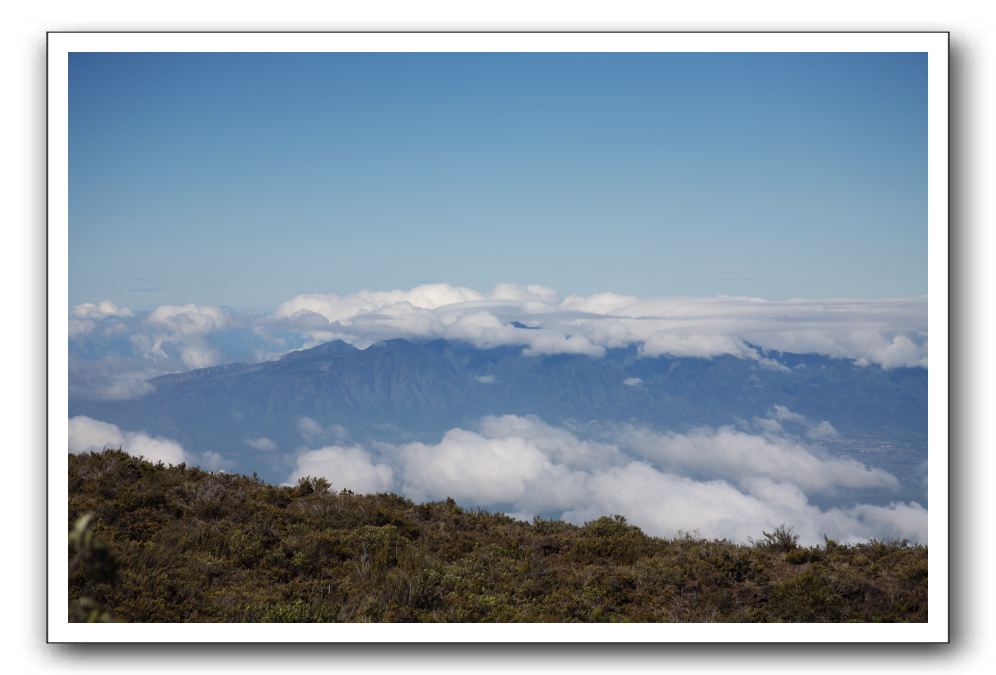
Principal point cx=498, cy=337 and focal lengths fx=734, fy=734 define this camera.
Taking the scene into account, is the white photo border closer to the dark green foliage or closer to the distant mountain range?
the dark green foliage

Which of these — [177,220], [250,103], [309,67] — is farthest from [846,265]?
[177,220]

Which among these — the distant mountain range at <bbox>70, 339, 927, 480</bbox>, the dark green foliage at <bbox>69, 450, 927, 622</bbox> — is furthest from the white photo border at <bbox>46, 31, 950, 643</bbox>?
the distant mountain range at <bbox>70, 339, 927, 480</bbox>

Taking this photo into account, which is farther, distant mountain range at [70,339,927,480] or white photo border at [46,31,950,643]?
distant mountain range at [70,339,927,480]

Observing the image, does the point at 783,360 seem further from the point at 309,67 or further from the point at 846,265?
the point at 309,67

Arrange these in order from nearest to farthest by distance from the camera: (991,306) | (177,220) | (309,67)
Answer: (991,306) < (309,67) < (177,220)
